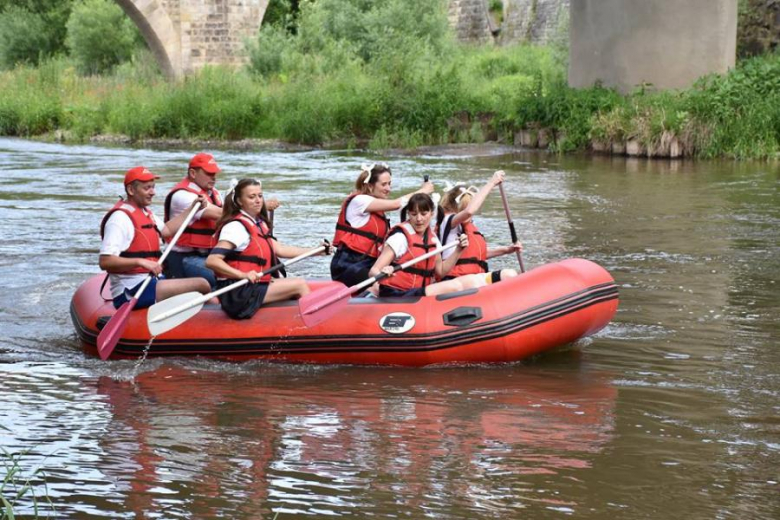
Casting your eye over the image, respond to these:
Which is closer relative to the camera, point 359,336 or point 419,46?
point 359,336

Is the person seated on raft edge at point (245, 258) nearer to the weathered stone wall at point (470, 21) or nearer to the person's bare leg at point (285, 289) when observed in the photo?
the person's bare leg at point (285, 289)

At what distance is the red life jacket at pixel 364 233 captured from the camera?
665 centimetres

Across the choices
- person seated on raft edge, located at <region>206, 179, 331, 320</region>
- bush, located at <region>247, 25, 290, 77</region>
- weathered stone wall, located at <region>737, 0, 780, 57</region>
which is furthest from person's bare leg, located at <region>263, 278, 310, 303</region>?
bush, located at <region>247, 25, 290, 77</region>

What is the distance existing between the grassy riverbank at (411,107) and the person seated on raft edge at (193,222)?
9.64 m

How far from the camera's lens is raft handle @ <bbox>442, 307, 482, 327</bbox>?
5840 mm

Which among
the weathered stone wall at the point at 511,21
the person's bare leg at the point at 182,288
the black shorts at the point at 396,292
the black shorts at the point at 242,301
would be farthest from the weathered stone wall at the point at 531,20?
the black shorts at the point at 242,301

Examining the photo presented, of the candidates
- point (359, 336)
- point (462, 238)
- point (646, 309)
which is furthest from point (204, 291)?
point (646, 309)

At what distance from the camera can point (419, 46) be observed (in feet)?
70.7

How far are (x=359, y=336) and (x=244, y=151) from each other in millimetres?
12335

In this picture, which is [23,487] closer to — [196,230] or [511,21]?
[196,230]

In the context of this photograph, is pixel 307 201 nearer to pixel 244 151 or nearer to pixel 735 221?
pixel 735 221

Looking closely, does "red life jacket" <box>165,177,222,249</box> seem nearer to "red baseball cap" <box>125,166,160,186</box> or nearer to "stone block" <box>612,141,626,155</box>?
"red baseball cap" <box>125,166,160,186</box>

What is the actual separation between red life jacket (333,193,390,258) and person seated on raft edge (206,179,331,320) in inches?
22.7

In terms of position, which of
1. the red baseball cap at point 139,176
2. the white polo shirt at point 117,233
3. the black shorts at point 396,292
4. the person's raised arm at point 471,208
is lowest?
the black shorts at point 396,292
